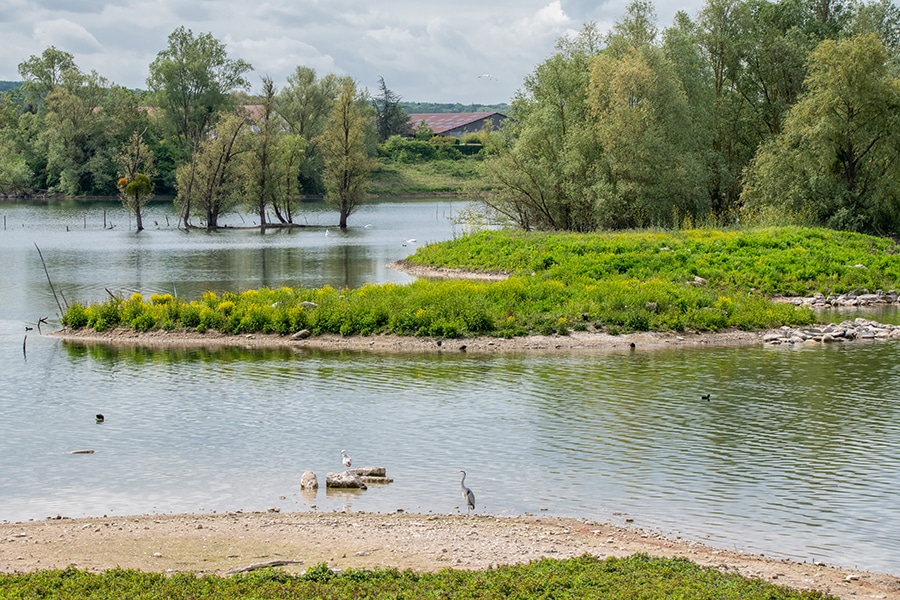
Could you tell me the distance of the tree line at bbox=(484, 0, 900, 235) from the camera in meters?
51.2

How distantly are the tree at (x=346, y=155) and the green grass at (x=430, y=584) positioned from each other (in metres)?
79.1

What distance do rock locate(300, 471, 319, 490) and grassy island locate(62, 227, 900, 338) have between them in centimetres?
1414

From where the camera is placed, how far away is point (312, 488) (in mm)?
15484

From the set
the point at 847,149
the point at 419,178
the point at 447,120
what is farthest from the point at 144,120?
the point at 847,149

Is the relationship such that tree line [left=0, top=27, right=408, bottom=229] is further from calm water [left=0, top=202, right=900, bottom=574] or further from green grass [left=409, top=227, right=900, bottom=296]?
calm water [left=0, top=202, right=900, bottom=574]

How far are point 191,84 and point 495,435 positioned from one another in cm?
11213

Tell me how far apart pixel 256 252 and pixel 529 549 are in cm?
5404

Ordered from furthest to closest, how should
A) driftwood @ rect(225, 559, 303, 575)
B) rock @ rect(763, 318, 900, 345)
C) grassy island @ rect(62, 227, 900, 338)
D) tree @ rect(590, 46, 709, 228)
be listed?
Answer: tree @ rect(590, 46, 709, 228), grassy island @ rect(62, 227, 900, 338), rock @ rect(763, 318, 900, 345), driftwood @ rect(225, 559, 303, 575)

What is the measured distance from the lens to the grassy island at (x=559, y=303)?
1187 inches

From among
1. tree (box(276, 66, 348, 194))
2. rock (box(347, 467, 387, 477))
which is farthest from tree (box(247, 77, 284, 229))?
rock (box(347, 467, 387, 477))

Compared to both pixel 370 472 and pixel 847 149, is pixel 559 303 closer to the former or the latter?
pixel 370 472

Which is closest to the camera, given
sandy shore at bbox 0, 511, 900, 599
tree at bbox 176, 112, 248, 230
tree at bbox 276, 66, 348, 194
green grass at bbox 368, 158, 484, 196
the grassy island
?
sandy shore at bbox 0, 511, 900, 599

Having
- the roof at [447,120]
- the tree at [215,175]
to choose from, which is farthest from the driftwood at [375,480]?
the roof at [447,120]

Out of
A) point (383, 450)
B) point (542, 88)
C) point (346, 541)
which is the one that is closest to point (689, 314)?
point (383, 450)
